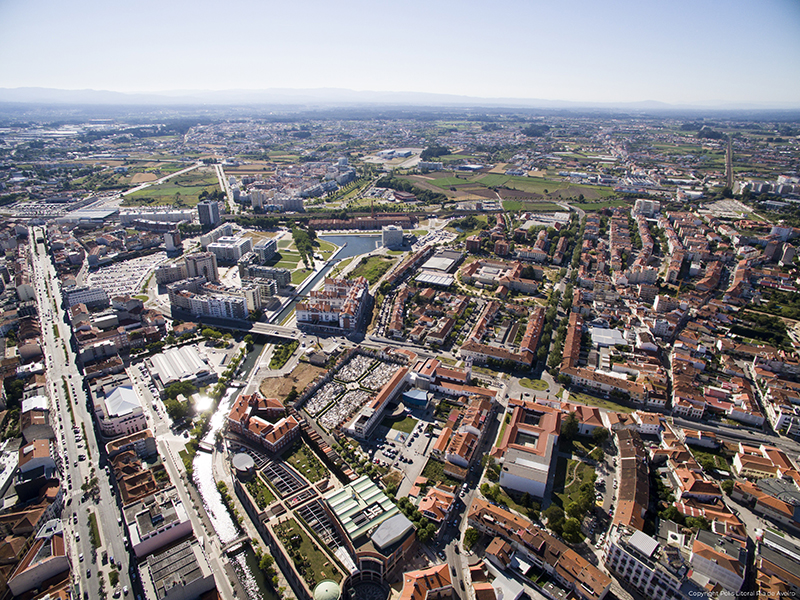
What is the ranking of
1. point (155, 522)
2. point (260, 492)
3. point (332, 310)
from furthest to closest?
point (332, 310) < point (260, 492) < point (155, 522)

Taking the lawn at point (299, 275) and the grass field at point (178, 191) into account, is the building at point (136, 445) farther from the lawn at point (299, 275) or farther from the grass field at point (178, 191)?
the grass field at point (178, 191)

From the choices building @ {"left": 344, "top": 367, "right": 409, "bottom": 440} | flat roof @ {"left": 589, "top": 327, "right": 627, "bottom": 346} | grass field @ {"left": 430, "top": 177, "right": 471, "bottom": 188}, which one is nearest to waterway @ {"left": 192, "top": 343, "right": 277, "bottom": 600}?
building @ {"left": 344, "top": 367, "right": 409, "bottom": 440}

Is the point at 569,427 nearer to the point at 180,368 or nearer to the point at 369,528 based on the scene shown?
the point at 369,528

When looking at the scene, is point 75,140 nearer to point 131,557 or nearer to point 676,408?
point 131,557

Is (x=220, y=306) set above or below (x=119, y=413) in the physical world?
above

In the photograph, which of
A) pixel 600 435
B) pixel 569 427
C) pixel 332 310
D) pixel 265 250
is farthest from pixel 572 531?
pixel 265 250
